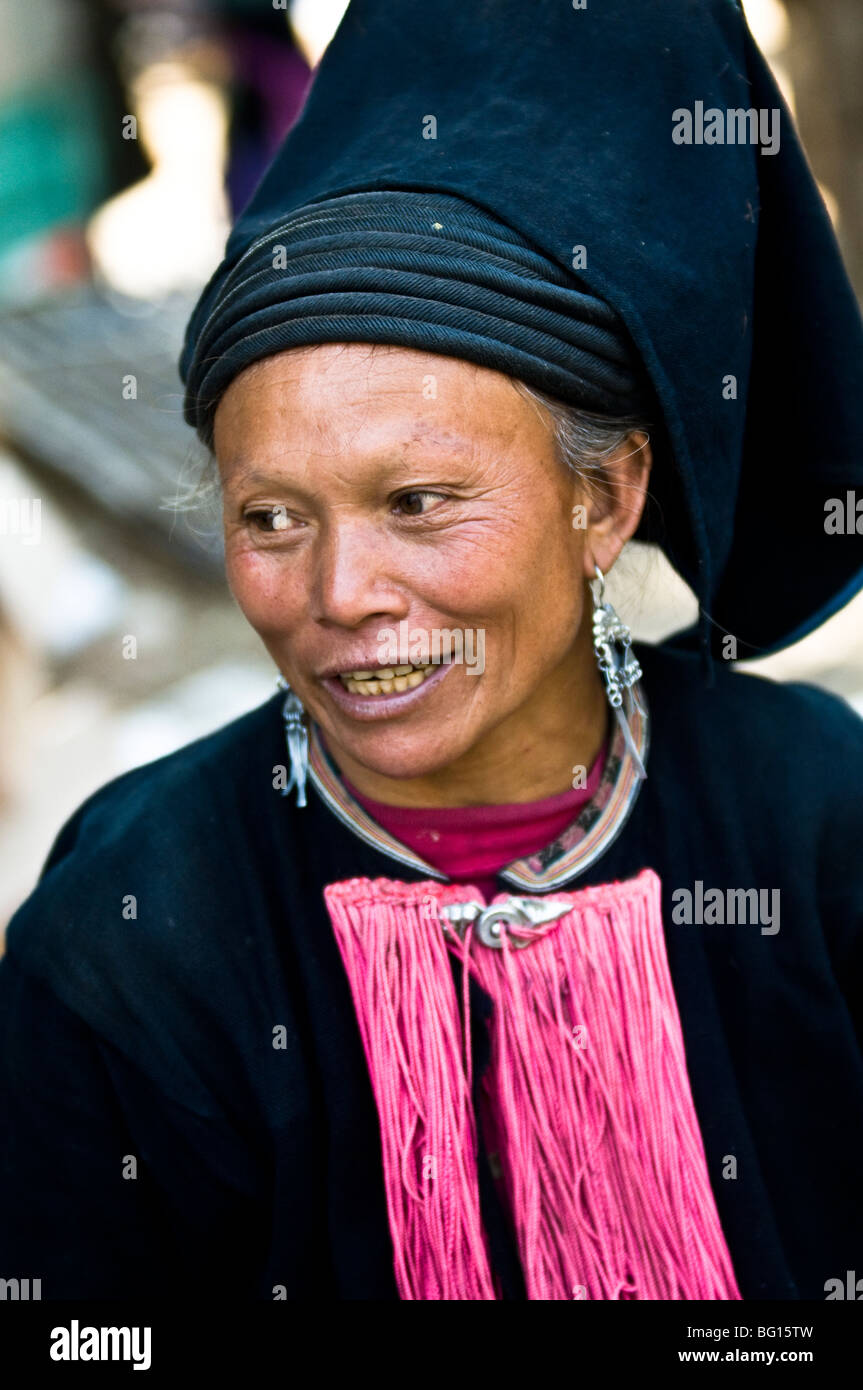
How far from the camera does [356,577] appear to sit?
1635mm

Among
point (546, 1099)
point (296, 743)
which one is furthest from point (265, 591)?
point (546, 1099)

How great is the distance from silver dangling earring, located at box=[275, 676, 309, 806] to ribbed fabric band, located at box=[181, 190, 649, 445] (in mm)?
533

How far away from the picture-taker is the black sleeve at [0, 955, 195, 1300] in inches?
74.7

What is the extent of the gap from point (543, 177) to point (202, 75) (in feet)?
22.9

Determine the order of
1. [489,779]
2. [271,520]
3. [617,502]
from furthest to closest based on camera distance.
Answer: [489,779] < [617,502] < [271,520]

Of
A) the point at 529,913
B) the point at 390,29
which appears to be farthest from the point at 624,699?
the point at 390,29

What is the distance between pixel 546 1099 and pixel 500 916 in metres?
0.26

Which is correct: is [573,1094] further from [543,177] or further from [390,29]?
[390,29]

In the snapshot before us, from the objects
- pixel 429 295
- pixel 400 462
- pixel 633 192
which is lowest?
pixel 400 462

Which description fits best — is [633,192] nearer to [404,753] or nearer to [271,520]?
[271,520]

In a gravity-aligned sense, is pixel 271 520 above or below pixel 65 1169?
above

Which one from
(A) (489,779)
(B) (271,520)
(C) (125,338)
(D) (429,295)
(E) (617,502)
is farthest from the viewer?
(C) (125,338)

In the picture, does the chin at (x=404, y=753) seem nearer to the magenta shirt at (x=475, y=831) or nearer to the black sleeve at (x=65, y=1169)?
the magenta shirt at (x=475, y=831)

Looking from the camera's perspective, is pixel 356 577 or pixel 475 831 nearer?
pixel 356 577
